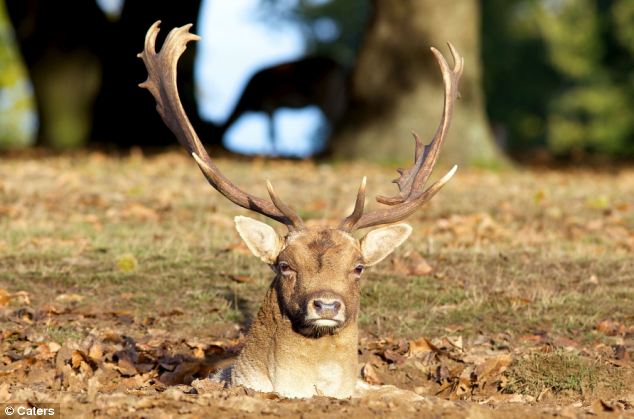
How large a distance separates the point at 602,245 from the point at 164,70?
18.3ft

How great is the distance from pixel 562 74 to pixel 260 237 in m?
46.2

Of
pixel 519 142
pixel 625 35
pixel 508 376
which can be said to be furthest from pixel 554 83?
pixel 508 376

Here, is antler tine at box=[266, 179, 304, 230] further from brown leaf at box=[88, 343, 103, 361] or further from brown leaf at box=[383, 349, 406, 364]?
brown leaf at box=[88, 343, 103, 361]

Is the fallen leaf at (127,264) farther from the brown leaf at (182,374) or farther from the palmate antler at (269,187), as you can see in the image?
the palmate antler at (269,187)

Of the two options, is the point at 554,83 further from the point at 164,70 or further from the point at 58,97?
the point at 164,70

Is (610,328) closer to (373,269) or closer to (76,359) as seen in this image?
(373,269)

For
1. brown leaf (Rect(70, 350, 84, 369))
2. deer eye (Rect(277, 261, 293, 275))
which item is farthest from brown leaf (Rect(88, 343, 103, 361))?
deer eye (Rect(277, 261, 293, 275))

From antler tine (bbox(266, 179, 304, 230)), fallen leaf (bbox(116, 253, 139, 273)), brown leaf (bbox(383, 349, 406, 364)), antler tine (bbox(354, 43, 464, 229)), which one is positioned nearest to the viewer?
antler tine (bbox(266, 179, 304, 230))

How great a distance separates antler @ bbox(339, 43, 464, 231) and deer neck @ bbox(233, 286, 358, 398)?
650mm

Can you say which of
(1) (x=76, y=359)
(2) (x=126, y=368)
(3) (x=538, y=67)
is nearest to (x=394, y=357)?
(2) (x=126, y=368)

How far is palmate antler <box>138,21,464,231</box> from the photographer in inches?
275

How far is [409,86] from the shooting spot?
20000mm

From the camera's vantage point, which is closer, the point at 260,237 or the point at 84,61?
the point at 260,237

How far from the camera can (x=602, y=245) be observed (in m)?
11.7
